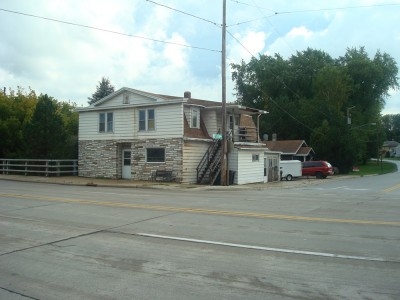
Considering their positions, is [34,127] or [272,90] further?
[272,90]

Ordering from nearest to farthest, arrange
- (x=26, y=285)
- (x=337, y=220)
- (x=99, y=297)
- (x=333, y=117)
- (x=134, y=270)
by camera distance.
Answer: (x=99, y=297) → (x=26, y=285) → (x=134, y=270) → (x=337, y=220) → (x=333, y=117)

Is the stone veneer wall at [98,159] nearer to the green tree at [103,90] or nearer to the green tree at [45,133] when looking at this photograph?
the green tree at [45,133]

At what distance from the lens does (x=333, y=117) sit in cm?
6275

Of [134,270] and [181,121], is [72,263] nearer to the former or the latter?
[134,270]

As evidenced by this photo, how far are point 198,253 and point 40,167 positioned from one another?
28350 millimetres

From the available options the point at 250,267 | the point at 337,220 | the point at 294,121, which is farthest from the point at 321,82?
the point at 250,267

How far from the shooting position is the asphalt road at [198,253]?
A: 590 centimetres

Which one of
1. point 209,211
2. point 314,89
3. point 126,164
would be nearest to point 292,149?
point 314,89

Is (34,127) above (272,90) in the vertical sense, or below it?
below

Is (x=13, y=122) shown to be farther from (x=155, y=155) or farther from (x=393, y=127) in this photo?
(x=393, y=127)

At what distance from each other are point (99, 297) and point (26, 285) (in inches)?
49.8

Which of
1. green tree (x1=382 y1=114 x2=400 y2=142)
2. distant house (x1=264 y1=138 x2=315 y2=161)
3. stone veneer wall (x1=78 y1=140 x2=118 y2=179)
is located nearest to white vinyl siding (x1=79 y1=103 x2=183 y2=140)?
stone veneer wall (x1=78 y1=140 x2=118 y2=179)

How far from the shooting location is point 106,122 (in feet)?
106

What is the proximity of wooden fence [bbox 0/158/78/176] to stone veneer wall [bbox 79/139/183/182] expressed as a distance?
41.2 inches
